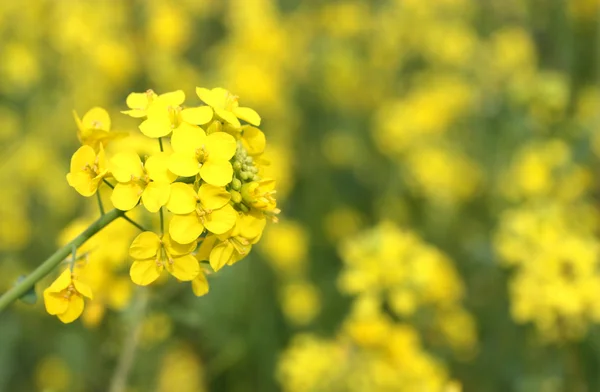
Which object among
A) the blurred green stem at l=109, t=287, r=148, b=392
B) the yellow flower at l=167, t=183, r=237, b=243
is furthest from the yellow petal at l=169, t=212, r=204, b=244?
the blurred green stem at l=109, t=287, r=148, b=392

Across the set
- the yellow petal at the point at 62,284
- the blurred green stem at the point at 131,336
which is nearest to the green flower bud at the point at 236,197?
the yellow petal at the point at 62,284

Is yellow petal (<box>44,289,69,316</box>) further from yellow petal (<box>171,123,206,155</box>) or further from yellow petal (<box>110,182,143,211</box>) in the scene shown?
yellow petal (<box>171,123,206,155</box>)

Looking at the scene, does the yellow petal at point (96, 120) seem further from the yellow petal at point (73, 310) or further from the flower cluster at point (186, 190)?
the yellow petal at point (73, 310)

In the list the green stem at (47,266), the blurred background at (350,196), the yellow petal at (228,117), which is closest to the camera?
the green stem at (47,266)

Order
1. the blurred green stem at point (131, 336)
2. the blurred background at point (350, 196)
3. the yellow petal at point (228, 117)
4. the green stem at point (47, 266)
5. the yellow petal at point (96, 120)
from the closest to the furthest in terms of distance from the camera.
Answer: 1. the green stem at point (47, 266)
2. the yellow petal at point (228, 117)
3. the yellow petal at point (96, 120)
4. the blurred green stem at point (131, 336)
5. the blurred background at point (350, 196)

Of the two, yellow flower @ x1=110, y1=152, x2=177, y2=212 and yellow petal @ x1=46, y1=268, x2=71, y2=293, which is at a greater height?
yellow flower @ x1=110, y1=152, x2=177, y2=212

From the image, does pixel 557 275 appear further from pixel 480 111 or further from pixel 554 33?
pixel 554 33
